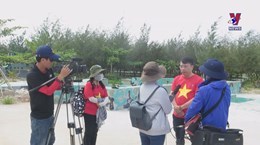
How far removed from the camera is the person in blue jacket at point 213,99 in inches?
105

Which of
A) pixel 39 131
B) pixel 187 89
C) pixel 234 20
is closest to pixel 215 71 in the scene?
pixel 187 89

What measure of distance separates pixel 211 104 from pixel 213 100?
4 centimetres

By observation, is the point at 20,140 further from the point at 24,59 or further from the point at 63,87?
the point at 24,59

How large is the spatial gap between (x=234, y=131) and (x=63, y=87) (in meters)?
1.62

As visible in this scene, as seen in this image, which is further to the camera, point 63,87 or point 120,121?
point 120,121

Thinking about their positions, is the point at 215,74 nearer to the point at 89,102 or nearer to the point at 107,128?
the point at 89,102

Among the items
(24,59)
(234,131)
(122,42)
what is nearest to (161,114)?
(234,131)

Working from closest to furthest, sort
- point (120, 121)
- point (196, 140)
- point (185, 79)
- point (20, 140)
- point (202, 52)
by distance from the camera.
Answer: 1. point (196, 140)
2. point (185, 79)
3. point (20, 140)
4. point (120, 121)
5. point (202, 52)

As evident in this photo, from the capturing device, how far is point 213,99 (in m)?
2.66

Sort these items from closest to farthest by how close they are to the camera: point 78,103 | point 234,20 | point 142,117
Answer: point 142,117
point 78,103
point 234,20

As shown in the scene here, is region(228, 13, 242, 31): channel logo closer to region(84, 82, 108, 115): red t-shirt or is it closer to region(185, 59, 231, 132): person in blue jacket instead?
region(84, 82, 108, 115): red t-shirt

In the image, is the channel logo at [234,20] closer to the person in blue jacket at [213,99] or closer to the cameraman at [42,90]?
the person in blue jacket at [213,99]

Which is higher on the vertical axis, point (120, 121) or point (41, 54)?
point (41, 54)

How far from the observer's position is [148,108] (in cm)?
297
